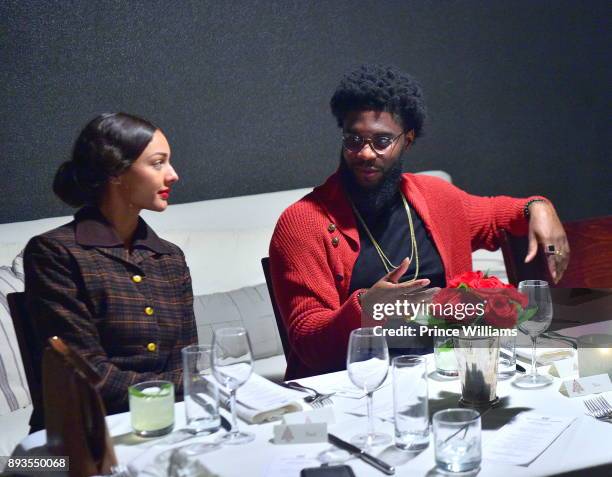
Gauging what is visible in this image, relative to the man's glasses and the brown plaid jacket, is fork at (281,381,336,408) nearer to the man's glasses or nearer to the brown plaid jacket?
the brown plaid jacket

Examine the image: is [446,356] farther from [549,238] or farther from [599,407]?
[549,238]

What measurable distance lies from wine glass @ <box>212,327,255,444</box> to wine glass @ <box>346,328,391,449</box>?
7.3 inches

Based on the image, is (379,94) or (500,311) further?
(379,94)

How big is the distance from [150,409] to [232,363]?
0.58ft

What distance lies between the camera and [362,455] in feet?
4.12

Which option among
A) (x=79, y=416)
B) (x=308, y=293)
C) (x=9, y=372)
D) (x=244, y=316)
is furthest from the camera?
(x=244, y=316)

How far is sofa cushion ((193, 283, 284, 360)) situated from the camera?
274 cm

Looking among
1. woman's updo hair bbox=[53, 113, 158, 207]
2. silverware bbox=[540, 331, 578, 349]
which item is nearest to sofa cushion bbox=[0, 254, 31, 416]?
woman's updo hair bbox=[53, 113, 158, 207]

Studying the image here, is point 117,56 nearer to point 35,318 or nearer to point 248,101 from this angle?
point 248,101

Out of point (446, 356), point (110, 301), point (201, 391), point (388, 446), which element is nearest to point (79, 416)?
point (201, 391)

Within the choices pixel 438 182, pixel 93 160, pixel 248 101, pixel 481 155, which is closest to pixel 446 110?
pixel 481 155

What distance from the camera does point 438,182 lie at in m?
2.50

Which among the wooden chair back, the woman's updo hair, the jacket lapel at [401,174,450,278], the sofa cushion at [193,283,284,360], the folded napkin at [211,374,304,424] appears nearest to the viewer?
the wooden chair back

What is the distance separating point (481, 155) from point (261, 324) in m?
1.90
